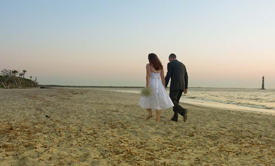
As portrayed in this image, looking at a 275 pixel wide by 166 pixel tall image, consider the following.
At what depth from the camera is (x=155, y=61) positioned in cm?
598

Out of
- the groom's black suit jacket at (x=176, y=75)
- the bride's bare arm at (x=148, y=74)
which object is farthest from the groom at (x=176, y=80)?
the bride's bare arm at (x=148, y=74)

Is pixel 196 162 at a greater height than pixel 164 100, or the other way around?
pixel 164 100

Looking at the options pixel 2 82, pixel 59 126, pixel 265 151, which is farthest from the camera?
pixel 2 82

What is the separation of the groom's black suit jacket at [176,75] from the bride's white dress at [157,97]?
0.39m

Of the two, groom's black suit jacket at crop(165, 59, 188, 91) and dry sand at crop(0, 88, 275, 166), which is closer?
dry sand at crop(0, 88, 275, 166)

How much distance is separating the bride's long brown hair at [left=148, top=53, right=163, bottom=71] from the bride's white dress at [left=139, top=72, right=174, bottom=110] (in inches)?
9.2

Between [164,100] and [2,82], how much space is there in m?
45.4

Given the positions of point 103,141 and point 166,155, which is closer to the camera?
point 166,155

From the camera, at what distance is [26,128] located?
4.93 meters

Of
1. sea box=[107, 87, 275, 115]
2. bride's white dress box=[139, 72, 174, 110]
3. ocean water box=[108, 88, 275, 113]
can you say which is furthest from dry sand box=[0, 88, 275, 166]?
ocean water box=[108, 88, 275, 113]

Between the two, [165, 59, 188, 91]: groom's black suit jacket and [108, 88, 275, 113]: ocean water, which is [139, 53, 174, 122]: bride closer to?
[165, 59, 188, 91]: groom's black suit jacket

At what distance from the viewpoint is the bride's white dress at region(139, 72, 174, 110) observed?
5.98m

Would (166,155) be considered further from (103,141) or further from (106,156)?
(103,141)

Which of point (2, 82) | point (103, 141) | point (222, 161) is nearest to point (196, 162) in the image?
point (222, 161)
